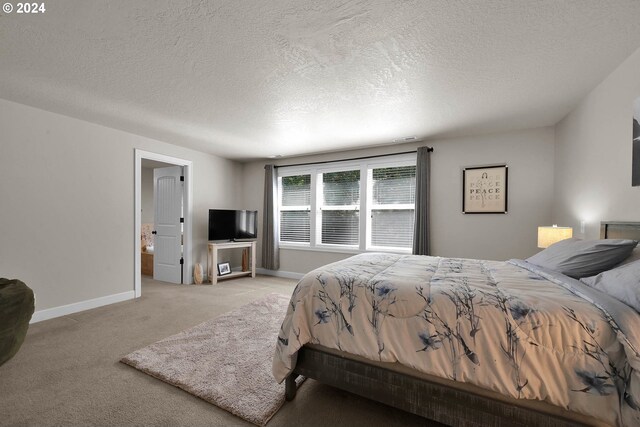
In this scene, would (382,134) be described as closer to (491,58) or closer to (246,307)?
(491,58)

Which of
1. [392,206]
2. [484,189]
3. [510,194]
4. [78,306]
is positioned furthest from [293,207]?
[510,194]

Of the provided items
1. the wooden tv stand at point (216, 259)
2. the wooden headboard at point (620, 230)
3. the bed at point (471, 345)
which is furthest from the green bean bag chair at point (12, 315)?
the wooden headboard at point (620, 230)

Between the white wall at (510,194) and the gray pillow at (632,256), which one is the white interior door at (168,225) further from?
the gray pillow at (632,256)

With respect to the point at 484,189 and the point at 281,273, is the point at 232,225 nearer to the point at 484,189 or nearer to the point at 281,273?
the point at 281,273

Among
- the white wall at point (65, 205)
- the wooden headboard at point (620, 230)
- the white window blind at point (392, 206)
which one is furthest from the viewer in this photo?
the white window blind at point (392, 206)

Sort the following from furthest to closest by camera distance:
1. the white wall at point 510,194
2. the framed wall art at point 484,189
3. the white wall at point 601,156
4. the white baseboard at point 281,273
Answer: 1. the white baseboard at point 281,273
2. the framed wall art at point 484,189
3. the white wall at point 510,194
4. the white wall at point 601,156

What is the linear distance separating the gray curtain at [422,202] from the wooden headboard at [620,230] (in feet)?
6.15

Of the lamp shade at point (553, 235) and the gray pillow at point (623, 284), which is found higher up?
the lamp shade at point (553, 235)

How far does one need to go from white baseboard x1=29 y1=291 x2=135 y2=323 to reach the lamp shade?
5.43 m

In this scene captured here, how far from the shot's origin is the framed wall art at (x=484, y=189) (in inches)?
137

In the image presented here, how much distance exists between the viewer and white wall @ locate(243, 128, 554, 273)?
10.9 feet

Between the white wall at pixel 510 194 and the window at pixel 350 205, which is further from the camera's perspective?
the window at pixel 350 205

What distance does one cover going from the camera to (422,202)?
12.7 ft

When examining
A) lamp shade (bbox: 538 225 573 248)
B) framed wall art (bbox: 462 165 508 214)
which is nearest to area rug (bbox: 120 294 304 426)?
lamp shade (bbox: 538 225 573 248)
